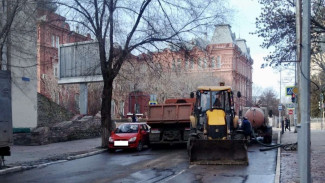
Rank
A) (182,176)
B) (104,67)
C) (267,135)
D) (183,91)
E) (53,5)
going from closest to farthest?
(182,176), (53,5), (104,67), (267,135), (183,91)

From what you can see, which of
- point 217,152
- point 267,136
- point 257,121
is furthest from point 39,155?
point 257,121

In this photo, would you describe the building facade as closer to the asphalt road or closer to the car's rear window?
the asphalt road

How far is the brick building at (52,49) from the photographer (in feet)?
65.8

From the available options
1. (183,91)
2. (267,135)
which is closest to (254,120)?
(267,135)

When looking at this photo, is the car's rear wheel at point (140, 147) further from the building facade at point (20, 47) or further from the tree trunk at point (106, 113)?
the building facade at point (20, 47)

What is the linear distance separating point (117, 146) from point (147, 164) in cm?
522

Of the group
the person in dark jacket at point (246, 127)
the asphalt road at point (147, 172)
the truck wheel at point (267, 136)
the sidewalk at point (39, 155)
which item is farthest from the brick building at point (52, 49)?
the truck wheel at point (267, 136)

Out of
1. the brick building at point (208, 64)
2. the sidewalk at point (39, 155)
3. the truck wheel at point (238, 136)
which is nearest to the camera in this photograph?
the sidewalk at point (39, 155)

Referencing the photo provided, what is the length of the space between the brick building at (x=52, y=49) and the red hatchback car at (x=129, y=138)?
17.1 feet

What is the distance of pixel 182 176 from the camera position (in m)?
12.0

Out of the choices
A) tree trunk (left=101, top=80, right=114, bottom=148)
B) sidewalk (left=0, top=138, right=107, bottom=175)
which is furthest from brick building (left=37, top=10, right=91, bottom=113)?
sidewalk (left=0, top=138, right=107, bottom=175)

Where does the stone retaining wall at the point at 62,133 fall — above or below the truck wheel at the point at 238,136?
below

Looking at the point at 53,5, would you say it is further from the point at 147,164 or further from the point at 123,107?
the point at 123,107

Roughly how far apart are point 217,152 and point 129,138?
21.0ft
